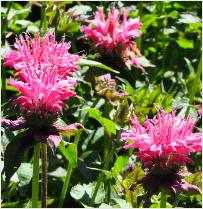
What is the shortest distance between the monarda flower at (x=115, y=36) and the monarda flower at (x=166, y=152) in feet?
1.99

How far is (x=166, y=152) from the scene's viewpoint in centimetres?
129

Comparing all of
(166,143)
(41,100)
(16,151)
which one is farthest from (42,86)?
(166,143)

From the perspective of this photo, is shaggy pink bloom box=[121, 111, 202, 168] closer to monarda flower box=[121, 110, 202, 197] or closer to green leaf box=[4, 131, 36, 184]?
monarda flower box=[121, 110, 202, 197]

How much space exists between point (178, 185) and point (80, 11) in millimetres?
934

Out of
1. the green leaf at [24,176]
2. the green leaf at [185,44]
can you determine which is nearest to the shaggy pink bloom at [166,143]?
the green leaf at [24,176]

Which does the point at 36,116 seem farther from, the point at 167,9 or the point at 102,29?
the point at 167,9

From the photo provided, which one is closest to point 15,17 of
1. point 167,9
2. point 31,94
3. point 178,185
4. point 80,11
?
point 80,11

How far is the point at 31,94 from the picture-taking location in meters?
1.27

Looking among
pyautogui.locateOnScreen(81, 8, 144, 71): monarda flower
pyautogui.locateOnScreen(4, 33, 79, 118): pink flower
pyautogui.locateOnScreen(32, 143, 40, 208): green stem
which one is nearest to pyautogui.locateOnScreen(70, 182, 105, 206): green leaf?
pyautogui.locateOnScreen(32, 143, 40, 208): green stem

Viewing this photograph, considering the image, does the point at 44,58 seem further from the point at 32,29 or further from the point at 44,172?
the point at 32,29

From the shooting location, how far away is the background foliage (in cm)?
150

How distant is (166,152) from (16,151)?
1.12 ft

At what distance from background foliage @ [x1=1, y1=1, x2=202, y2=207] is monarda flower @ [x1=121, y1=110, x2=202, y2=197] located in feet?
0.27

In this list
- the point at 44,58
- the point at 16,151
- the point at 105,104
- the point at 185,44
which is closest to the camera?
the point at 16,151
